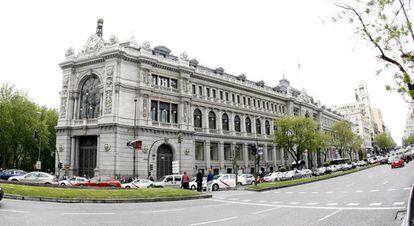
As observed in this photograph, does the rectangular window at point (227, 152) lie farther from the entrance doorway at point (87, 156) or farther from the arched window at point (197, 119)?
the entrance doorway at point (87, 156)

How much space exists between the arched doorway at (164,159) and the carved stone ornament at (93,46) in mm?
16661

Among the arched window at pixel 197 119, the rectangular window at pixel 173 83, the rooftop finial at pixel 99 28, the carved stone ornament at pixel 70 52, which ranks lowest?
the arched window at pixel 197 119

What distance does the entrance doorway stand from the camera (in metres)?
42.2

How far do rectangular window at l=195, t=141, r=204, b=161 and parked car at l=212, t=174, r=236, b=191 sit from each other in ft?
60.4

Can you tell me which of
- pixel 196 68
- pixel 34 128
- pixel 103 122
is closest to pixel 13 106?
pixel 34 128

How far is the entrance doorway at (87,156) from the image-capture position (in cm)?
4216

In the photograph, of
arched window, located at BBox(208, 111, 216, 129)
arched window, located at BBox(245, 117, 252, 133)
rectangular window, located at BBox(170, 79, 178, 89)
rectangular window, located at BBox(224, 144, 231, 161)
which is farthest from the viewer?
arched window, located at BBox(245, 117, 252, 133)

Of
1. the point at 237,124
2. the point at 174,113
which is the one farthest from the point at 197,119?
the point at 237,124

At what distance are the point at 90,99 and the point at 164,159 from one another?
13605 millimetres

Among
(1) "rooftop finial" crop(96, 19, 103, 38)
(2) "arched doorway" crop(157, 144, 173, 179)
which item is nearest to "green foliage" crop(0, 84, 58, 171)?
(1) "rooftop finial" crop(96, 19, 103, 38)

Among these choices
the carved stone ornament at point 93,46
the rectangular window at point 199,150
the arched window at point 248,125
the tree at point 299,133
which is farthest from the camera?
the arched window at point 248,125

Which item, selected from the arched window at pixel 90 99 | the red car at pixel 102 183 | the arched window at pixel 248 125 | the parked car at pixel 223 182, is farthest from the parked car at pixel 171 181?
the arched window at pixel 248 125

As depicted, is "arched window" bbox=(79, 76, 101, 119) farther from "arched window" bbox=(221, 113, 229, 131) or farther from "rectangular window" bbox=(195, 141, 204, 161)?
"arched window" bbox=(221, 113, 229, 131)

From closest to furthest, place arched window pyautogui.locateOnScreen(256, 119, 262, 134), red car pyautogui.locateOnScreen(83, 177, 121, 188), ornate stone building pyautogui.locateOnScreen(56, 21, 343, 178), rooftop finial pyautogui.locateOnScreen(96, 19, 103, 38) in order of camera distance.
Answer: red car pyautogui.locateOnScreen(83, 177, 121, 188)
ornate stone building pyautogui.locateOnScreen(56, 21, 343, 178)
rooftop finial pyautogui.locateOnScreen(96, 19, 103, 38)
arched window pyautogui.locateOnScreen(256, 119, 262, 134)
